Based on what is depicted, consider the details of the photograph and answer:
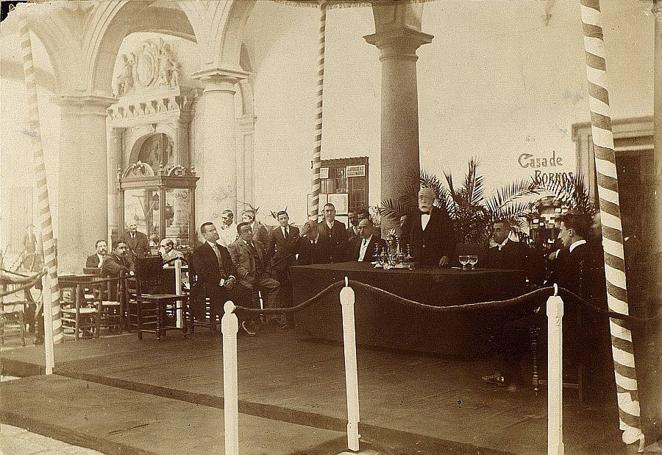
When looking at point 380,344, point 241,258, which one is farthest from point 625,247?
point 241,258

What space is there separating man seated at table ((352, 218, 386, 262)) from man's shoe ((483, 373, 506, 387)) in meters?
1.34

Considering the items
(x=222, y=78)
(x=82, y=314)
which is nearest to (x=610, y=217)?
(x=222, y=78)

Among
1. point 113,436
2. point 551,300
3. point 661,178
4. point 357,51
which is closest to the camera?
point 551,300

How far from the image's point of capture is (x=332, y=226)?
6180 millimetres

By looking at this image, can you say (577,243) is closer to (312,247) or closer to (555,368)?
(555,368)

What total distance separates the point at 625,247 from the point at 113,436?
3.42 metres

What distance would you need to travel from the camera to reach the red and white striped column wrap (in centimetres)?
611

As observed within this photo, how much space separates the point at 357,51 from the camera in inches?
240

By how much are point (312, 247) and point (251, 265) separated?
0.58m

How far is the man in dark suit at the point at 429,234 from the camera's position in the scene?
548 centimetres

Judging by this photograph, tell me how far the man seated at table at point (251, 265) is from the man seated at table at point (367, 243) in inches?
33.1

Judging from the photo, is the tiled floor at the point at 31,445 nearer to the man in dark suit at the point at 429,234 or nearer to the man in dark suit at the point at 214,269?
the man in dark suit at the point at 214,269

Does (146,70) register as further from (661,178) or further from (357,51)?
(661,178)

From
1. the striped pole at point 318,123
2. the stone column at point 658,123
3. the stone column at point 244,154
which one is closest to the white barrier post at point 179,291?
the stone column at point 244,154
